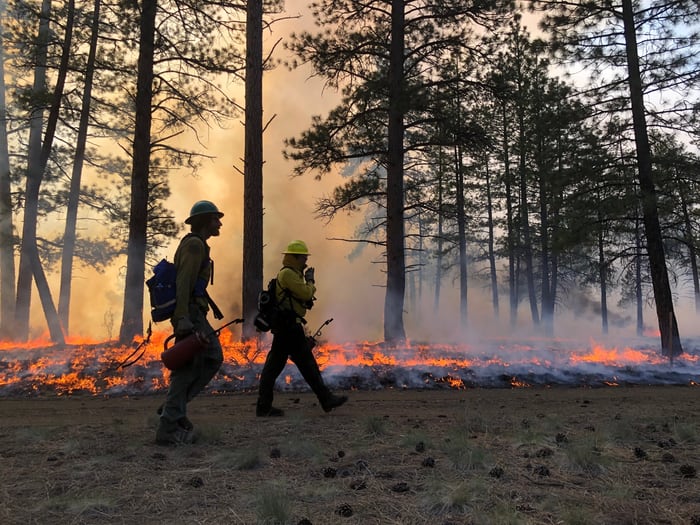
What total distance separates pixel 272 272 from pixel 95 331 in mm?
9518

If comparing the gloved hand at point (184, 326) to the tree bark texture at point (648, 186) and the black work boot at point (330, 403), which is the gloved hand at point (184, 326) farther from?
the tree bark texture at point (648, 186)

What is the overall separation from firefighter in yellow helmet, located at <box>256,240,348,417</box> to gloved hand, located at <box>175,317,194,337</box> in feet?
5.37

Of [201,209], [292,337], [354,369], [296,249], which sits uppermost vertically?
[201,209]

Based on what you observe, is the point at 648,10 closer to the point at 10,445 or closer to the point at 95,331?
the point at 10,445

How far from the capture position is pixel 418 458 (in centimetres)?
385

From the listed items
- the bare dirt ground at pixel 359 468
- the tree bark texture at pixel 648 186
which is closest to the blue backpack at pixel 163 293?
the bare dirt ground at pixel 359 468

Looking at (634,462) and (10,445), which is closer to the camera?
(634,462)

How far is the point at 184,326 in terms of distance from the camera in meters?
4.26

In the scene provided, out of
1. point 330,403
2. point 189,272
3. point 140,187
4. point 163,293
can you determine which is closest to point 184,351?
point 163,293

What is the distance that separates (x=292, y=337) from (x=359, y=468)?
2.54 metres

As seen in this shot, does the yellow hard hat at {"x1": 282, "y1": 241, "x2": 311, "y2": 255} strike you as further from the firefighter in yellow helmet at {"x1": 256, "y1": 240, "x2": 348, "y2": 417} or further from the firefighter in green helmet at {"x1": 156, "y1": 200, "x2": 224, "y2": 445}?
the firefighter in green helmet at {"x1": 156, "y1": 200, "x2": 224, "y2": 445}

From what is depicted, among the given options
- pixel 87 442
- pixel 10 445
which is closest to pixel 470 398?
pixel 87 442

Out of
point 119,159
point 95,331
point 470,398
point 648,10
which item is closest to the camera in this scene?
point 470,398

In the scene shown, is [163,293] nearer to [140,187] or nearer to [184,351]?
[184,351]
